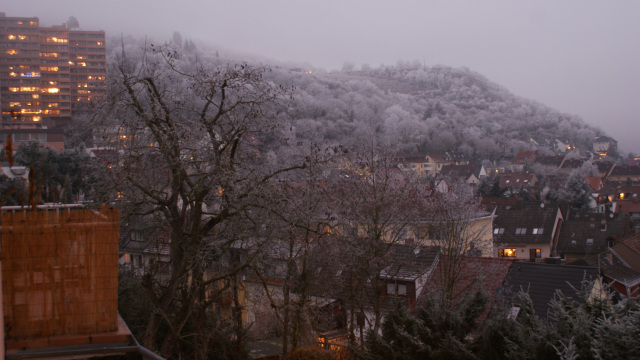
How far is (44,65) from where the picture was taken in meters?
81.4

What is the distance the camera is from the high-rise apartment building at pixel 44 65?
251ft

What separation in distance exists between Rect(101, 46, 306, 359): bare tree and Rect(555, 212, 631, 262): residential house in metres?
27.8

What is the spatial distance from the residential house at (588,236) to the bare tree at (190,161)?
27819 millimetres

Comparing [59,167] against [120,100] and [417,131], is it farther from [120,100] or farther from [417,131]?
[417,131]

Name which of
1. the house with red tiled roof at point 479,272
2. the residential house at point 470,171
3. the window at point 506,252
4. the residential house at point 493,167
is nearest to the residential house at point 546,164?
the residential house at point 493,167

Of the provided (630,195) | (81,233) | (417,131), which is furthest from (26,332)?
(417,131)

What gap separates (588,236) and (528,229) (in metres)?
3.62

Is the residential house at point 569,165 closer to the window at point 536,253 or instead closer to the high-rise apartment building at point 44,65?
the window at point 536,253

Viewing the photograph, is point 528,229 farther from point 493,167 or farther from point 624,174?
point 493,167

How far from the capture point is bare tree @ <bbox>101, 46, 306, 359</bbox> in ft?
24.8

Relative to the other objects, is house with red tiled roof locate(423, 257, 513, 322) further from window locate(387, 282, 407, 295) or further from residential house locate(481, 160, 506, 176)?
residential house locate(481, 160, 506, 176)

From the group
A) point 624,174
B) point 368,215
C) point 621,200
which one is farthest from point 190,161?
point 624,174

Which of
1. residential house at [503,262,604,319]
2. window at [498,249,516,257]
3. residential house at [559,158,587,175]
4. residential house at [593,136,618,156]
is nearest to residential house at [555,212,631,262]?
window at [498,249,516,257]

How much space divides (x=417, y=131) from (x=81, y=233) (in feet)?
318
